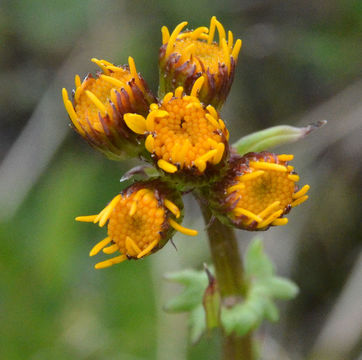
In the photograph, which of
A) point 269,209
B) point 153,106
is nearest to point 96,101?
point 153,106

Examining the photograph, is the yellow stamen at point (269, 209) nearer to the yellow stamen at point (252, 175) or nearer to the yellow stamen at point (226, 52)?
the yellow stamen at point (252, 175)

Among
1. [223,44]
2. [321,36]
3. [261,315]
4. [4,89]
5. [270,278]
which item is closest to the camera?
[223,44]

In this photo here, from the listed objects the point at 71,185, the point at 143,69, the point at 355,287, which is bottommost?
the point at 355,287

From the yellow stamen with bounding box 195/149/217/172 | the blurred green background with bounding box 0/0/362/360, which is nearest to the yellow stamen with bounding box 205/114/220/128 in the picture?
the yellow stamen with bounding box 195/149/217/172

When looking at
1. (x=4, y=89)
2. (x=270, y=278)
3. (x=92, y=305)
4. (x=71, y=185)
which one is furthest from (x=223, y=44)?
(x=4, y=89)

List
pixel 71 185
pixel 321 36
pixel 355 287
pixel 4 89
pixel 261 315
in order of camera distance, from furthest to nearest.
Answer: pixel 4 89 < pixel 321 36 < pixel 71 185 < pixel 355 287 < pixel 261 315

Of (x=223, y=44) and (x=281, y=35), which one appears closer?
(x=223, y=44)

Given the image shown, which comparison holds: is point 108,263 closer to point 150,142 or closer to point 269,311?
point 150,142

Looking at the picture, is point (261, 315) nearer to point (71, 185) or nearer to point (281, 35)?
point (71, 185)
